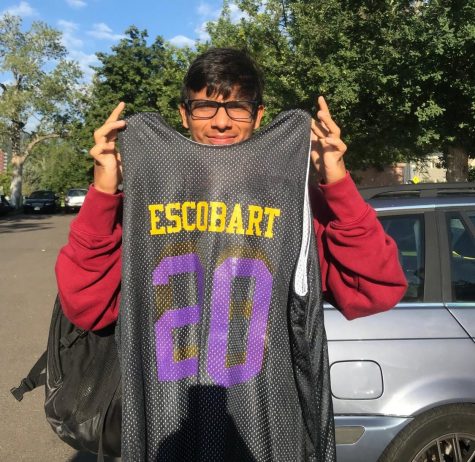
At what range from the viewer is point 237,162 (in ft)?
5.06

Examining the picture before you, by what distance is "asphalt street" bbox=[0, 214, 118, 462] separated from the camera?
4023mm

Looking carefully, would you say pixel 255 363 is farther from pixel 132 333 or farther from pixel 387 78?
pixel 387 78

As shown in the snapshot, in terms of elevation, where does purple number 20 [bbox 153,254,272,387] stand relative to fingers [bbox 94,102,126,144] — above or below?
below

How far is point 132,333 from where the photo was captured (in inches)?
59.4

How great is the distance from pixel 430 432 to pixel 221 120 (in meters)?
1.90

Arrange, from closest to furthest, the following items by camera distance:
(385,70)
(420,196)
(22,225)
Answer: (420,196) → (385,70) → (22,225)

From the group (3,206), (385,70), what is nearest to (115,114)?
(385,70)

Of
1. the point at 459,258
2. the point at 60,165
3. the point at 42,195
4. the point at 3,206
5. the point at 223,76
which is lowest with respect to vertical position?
the point at 459,258

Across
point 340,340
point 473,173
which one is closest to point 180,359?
point 340,340

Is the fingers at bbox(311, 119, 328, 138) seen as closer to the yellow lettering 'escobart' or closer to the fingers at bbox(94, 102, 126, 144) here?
the yellow lettering 'escobart'

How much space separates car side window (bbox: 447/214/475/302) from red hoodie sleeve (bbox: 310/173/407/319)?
4.81 feet

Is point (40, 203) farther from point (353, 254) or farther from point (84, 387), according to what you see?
point (353, 254)

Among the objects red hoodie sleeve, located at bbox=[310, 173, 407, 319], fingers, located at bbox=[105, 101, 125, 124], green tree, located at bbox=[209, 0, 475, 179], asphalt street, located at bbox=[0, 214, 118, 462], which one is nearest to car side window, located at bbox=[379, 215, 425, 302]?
red hoodie sleeve, located at bbox=[310, 173, 407, 319]

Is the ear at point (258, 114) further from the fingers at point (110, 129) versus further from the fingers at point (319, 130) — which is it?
the fingers at point (110, 129)
